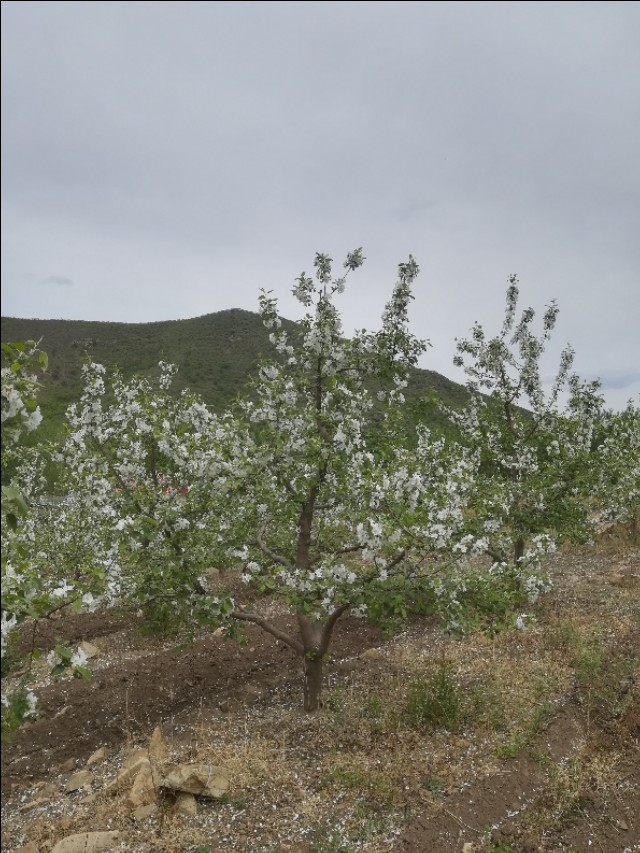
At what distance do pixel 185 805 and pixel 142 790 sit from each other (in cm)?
58

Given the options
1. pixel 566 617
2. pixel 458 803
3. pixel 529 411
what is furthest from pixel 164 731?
pixel 529 411

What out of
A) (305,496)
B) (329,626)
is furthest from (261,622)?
(305,496)

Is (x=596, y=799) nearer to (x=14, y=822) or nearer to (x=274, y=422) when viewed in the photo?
(x=274, y=422)

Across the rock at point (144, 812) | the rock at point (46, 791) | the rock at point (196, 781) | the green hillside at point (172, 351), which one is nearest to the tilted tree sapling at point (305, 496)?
the rock at point (196, 781)

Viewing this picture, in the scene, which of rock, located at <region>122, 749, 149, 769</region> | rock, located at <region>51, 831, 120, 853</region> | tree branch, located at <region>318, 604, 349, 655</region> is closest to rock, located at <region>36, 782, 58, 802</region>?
rock, located at <region>122, 749, 149, 769</region>

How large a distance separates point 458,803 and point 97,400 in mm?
8292

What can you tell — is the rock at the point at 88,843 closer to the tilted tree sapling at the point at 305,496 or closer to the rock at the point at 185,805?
the rock at the point at 185,805

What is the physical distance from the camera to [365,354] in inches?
315

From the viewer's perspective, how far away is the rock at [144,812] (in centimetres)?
620

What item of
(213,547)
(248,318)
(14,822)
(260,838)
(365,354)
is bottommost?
(14,822)

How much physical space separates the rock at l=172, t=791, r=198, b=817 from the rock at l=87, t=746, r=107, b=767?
2.11 meters

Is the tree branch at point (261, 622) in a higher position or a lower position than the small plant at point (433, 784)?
higher

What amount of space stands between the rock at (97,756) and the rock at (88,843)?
199 centimetres

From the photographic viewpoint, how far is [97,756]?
7.88m
